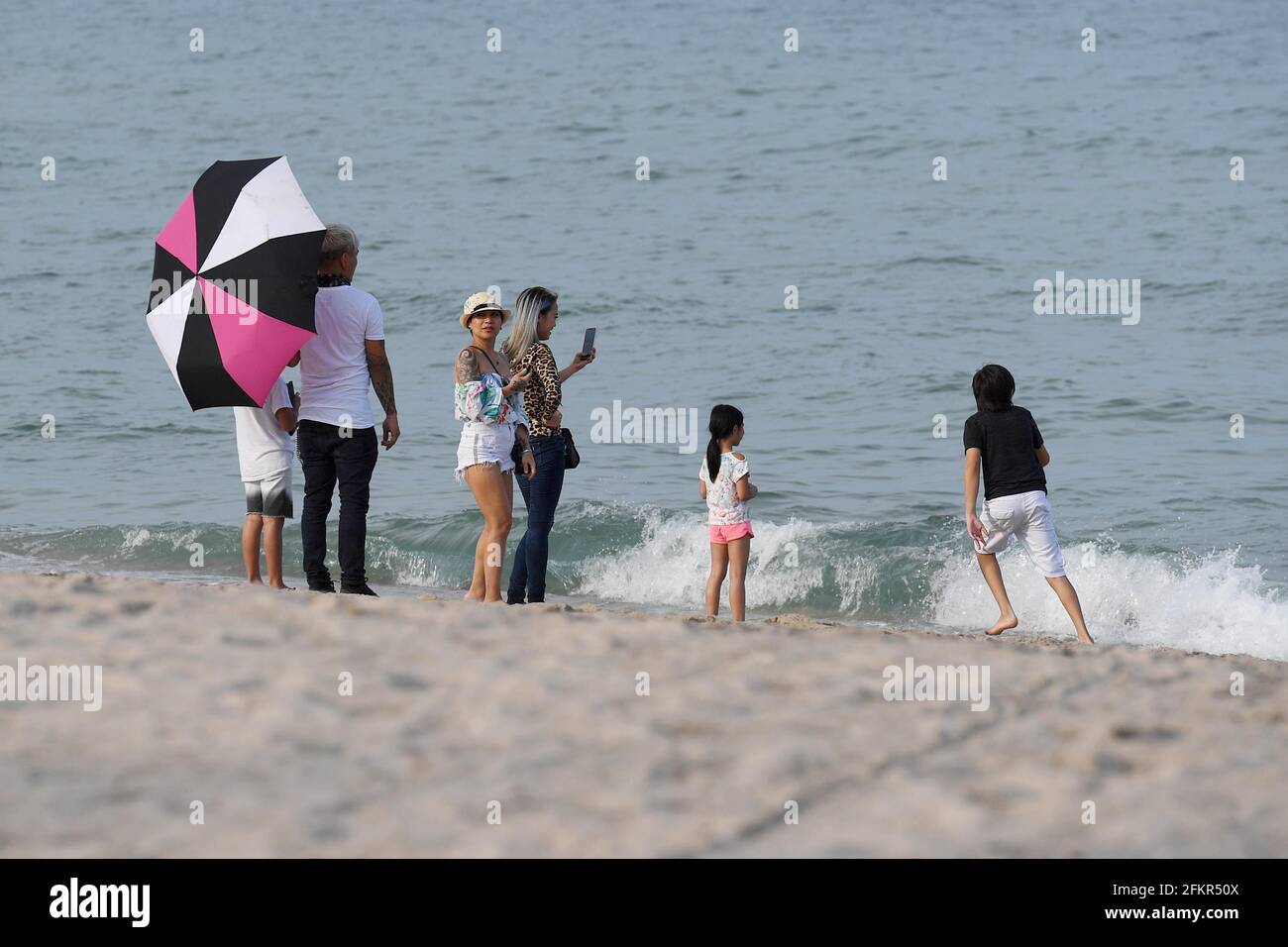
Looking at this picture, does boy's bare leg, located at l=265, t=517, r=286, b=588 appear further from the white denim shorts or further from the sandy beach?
the sandy beach

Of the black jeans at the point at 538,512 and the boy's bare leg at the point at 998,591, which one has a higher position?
the black jeans at the point at 538,512

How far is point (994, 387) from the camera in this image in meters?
6.89

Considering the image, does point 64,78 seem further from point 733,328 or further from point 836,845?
point 836,845

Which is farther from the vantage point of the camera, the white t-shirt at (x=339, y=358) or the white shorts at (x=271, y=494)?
the white shorts at (x=271, y=494)

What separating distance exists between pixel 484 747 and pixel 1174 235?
65.7ft

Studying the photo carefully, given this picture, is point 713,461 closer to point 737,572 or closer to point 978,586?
point 737,572

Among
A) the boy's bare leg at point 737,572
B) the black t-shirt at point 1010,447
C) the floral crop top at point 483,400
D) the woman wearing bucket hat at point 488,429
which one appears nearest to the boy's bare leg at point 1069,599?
the black t-shirt at point 1010,447

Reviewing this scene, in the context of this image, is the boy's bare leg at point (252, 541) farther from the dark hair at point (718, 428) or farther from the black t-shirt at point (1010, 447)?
the black t-shirt at point (1010, 447)

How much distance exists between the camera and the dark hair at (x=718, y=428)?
289 inches

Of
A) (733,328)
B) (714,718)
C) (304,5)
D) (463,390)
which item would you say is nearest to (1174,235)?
(733,328)

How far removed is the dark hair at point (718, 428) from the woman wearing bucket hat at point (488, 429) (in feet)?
4.09

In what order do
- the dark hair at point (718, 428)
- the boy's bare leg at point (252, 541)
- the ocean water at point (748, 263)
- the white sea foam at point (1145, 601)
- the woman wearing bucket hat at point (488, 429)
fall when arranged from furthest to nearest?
the ocean water at point (748, 263) < the white sea foam at point (1145, 601) < the dark hair at point (718, 428) < the boy's bare leg at point (252, 541) < the woman wearing bucket hat at point (488, 429)

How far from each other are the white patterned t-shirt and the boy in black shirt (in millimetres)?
1149

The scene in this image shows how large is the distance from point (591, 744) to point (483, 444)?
8.84ft
